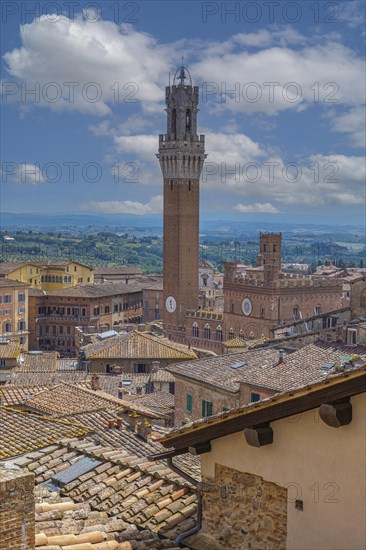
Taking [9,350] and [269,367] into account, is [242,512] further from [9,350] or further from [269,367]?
[9,350]

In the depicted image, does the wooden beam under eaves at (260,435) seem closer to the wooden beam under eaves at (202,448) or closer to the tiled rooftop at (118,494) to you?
the wooden beam under eaves at (202,448)

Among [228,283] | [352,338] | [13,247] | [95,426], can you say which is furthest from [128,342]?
[13,247]

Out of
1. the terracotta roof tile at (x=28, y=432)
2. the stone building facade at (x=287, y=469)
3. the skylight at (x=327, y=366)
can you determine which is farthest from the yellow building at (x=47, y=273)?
the stone building facade at (x=287, y=469)

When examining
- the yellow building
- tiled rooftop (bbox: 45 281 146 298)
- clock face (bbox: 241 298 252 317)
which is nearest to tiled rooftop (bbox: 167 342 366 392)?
clock face (bbox: 241 298 252 317)

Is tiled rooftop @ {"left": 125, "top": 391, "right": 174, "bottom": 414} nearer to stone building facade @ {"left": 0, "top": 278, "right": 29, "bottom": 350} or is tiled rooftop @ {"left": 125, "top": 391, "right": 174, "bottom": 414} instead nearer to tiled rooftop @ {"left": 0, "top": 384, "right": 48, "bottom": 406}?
tiled rooftop @ {"left": 0, "top": 384, "right": 48, "bottom": 406}

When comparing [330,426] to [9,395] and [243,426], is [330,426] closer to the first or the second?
[243,426]

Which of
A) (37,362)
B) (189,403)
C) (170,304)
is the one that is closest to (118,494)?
(189,403)
